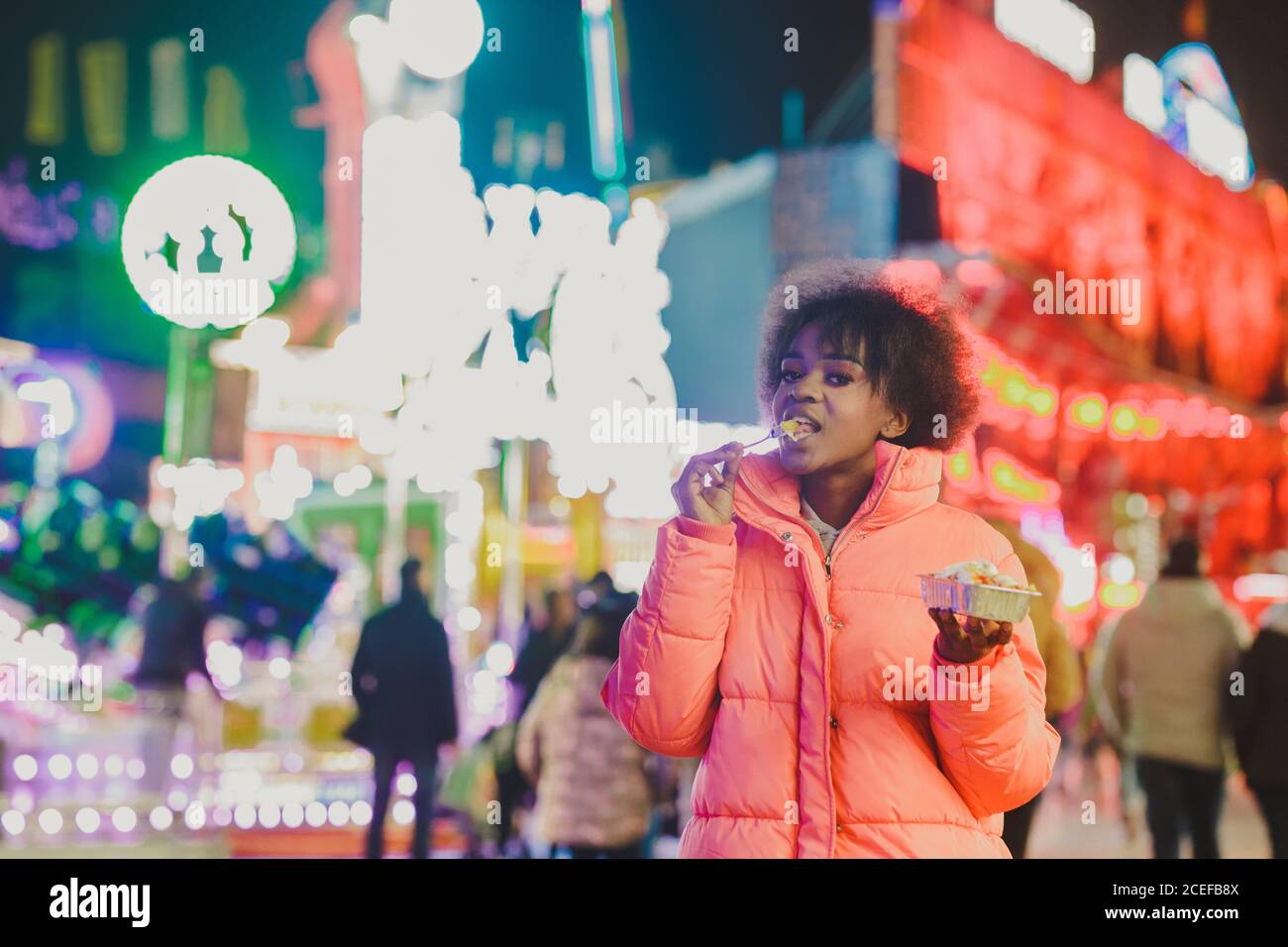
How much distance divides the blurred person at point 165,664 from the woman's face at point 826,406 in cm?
522

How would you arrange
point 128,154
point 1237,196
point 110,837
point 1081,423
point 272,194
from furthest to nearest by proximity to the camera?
point 1237,196
point 1081,423
point 128,154
point 272,194
point 110,837

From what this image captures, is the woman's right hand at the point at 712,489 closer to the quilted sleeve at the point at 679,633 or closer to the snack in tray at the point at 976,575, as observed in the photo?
the quilted sleeve at the point at 679,633

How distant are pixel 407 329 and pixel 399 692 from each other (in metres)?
3.06

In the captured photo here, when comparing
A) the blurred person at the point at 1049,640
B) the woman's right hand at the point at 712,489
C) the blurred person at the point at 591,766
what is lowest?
the blurred person at the point at 591,766

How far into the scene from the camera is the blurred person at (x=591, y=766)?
5070 millimetres

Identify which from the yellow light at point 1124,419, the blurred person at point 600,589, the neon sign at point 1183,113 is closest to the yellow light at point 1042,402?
the yellow light at point 1124,419

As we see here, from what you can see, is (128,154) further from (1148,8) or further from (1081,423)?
(1081,423)

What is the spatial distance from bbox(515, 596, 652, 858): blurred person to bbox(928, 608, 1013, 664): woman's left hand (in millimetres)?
2952

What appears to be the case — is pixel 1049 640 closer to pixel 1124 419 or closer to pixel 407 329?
pixel 407 329

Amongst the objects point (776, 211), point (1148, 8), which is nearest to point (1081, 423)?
point (776, 211)

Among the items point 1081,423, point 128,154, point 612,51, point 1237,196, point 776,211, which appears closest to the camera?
point 128,154

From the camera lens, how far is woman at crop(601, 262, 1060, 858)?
92.4 inches

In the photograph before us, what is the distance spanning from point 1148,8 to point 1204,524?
9.56 metres

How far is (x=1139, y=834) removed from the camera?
298 inches
